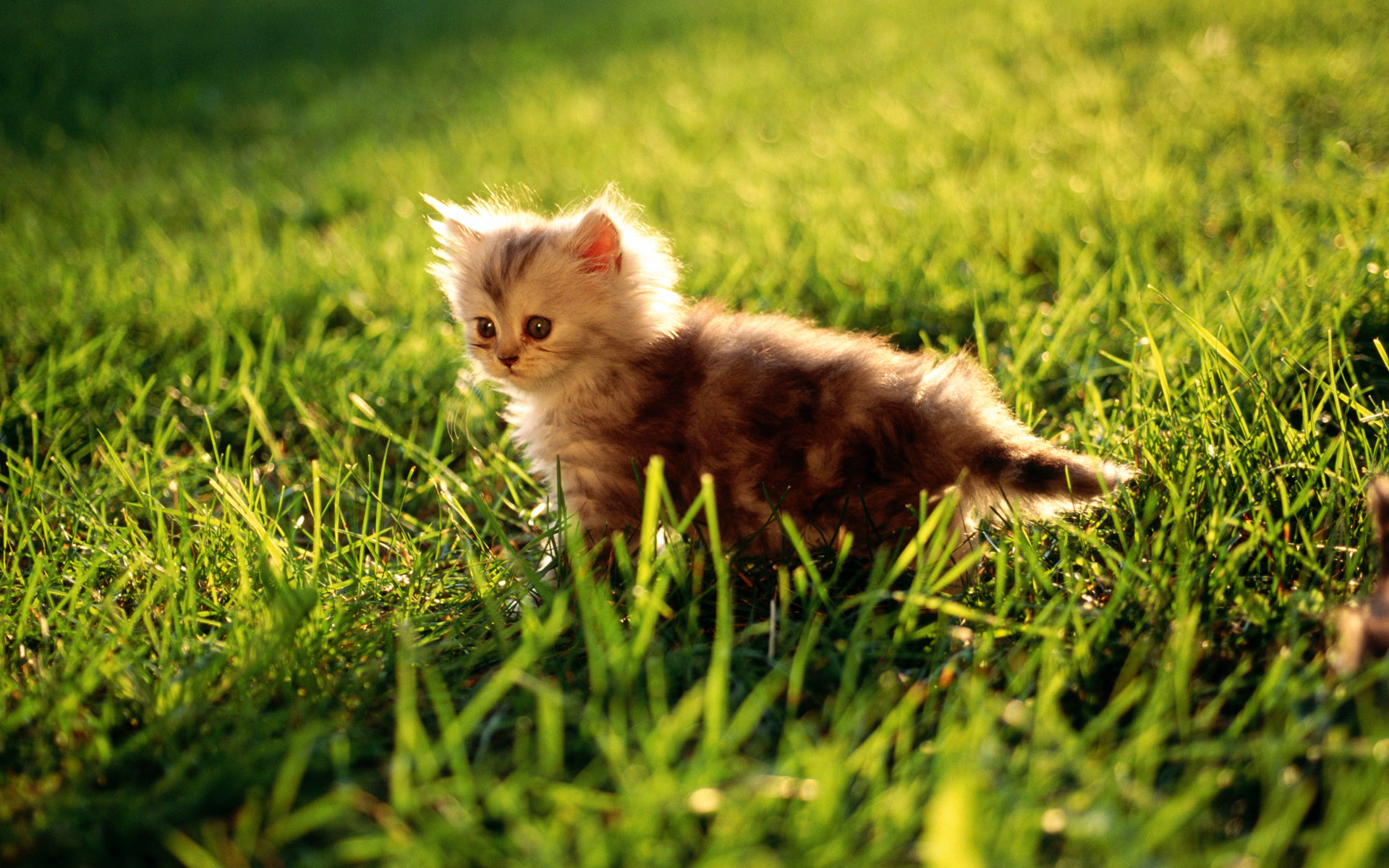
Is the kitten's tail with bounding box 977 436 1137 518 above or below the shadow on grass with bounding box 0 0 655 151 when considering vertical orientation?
below

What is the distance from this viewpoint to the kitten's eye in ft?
7.03

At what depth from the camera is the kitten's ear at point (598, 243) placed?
7.02 ft

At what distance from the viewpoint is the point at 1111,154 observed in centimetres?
438

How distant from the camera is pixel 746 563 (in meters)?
1.96

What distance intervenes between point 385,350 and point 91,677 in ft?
6.01

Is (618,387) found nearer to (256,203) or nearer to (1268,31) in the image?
(256,203)

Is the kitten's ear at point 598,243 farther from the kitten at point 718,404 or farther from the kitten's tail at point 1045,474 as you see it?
the kitten's tail at point 1045,474

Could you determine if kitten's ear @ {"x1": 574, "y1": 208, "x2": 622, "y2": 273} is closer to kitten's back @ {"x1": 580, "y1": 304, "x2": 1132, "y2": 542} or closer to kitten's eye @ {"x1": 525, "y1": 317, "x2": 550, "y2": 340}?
kitten's eye @ {"x1": 525, "y1": 317, "x2": 550, "y2": 340}

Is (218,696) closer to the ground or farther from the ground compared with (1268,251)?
closer to the ground

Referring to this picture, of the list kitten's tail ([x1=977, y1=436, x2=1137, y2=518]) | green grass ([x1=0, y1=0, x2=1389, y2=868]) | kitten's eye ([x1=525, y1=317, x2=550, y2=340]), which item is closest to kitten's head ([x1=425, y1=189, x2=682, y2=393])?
kitten's eye ([x1=525, y1=317, x2=550, y2=340])

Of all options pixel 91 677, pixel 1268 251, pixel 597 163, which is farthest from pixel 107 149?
pixel 1268 251

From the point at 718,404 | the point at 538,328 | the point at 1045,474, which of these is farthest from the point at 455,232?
the point at 1045,474

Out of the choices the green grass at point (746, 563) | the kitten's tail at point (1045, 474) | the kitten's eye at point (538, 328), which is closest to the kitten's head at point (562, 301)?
the kitten's eye at point (538, 328)

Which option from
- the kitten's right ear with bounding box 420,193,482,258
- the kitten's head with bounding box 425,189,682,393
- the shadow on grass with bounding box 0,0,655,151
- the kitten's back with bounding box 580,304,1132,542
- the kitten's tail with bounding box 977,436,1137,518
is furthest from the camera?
the shadow on grass with bounding box 0,0,655,151
